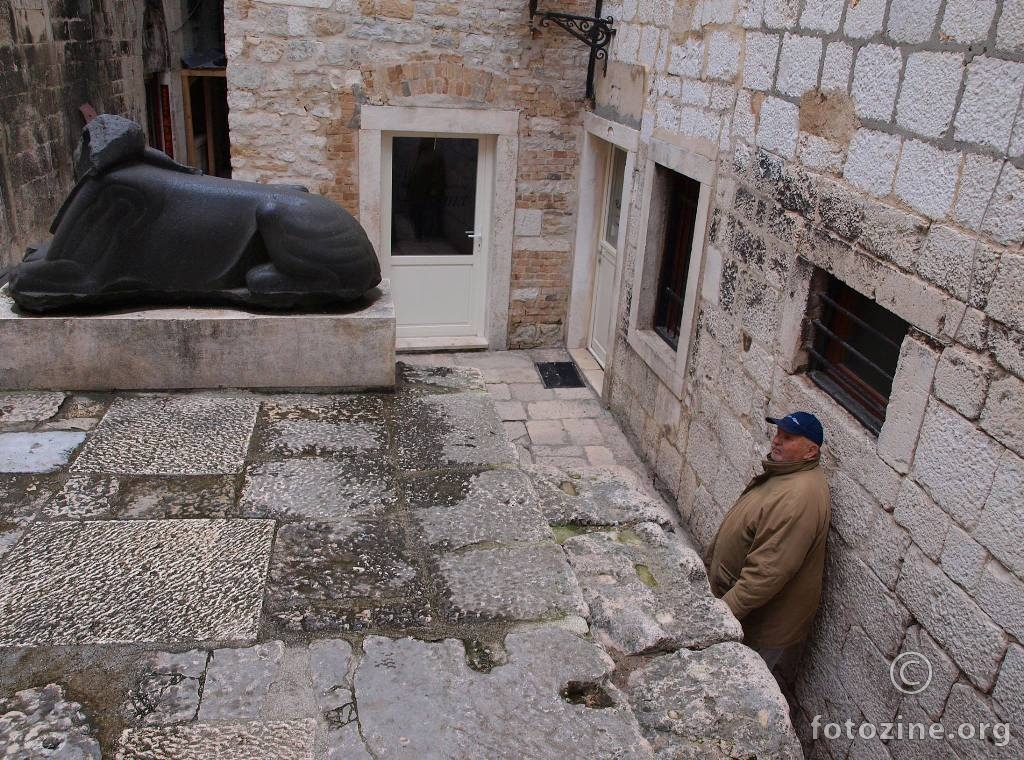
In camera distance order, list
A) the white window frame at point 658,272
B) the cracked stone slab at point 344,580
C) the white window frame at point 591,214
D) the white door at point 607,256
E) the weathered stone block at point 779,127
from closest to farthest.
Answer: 1. the cracked stone slab at point 344,580
2. the weathered stone block at point 779,127
3. the white window frame at point 658,272
4. the white window frame at point 591,214
5. the white door at point 607,256

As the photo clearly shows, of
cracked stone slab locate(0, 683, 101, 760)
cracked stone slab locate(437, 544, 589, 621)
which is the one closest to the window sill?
cracked stone slab locate(437, 544, 589, 621)

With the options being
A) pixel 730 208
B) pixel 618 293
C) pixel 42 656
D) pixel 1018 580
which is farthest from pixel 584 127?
pixel 42 656

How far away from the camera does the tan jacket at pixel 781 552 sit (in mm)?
3338

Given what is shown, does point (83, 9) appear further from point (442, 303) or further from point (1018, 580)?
point (1018, 580)

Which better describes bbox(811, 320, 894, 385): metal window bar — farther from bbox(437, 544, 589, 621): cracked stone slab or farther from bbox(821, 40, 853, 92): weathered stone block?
bbox(437, 544, 589, 621): cracked stone slab

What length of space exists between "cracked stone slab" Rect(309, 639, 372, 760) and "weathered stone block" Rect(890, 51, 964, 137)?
8.62ft

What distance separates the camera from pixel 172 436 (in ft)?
10.8

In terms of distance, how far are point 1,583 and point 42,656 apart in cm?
38

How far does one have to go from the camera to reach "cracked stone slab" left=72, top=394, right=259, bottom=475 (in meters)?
3.08

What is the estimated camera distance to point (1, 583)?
239 cm

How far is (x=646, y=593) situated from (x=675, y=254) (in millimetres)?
3535

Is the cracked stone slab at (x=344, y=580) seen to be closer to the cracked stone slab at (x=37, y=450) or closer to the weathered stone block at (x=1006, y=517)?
the cracked stone slab at (x=37, y=450)

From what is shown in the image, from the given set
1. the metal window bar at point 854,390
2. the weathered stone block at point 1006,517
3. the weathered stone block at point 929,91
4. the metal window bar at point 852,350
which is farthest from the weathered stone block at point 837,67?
the weathered stone block at point 1006,517

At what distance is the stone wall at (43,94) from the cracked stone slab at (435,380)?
3750mm
